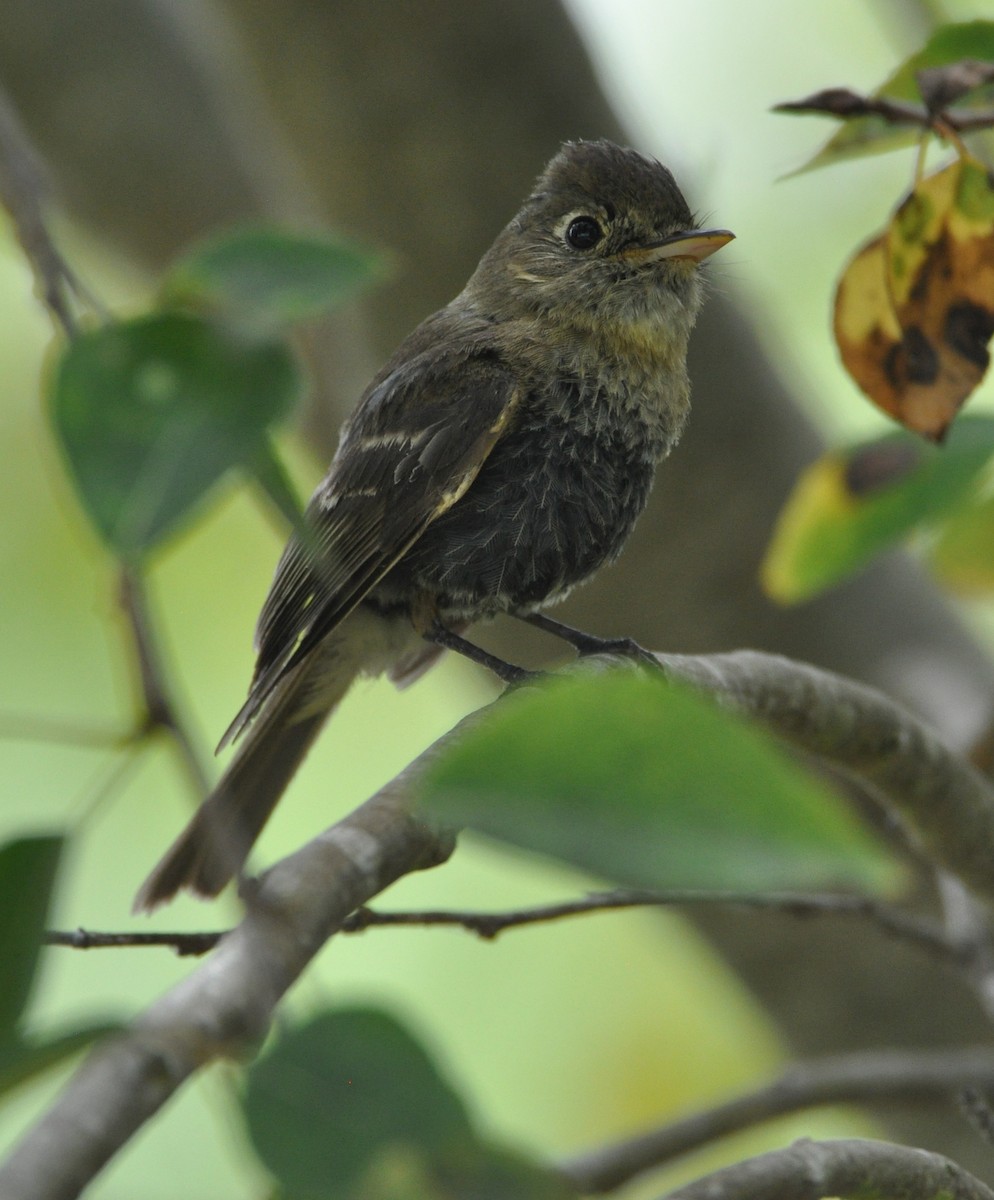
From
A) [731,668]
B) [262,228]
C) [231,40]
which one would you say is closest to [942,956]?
[731,668]

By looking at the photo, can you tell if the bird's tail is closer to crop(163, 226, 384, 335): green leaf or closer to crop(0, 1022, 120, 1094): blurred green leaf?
crop(163, 226, 384, 335): green leaf

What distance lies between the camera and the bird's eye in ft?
10.6

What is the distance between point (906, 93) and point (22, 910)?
63.3 inches

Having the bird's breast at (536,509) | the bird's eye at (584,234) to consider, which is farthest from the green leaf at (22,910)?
the bird's eye at (584,234)

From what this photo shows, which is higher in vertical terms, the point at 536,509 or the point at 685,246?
the point at 685,246

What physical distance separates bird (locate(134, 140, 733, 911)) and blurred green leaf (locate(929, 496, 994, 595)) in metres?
0.63

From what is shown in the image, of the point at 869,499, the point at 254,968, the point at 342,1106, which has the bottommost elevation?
the point at 869,499

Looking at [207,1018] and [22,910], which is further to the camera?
[22,910]

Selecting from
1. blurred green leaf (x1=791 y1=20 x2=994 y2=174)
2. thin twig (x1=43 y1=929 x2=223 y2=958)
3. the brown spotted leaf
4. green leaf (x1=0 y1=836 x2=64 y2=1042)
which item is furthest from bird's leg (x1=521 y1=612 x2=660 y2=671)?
green leaf (x1=0 y1=836 x2=64 y2=1042)

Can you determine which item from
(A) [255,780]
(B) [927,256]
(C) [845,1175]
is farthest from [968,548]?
(A) [255,780]

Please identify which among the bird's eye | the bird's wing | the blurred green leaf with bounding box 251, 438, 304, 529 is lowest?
the bird's wing

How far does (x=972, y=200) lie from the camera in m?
1.91

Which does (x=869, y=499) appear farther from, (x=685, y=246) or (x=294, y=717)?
(x=294, y=717)

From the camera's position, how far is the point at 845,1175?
157 cm
